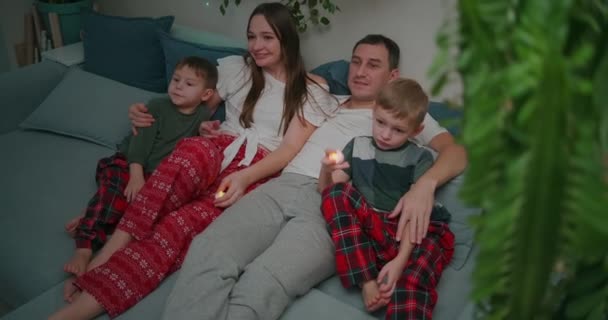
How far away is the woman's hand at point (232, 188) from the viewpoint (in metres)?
1.85

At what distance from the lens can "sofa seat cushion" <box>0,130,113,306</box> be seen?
5.66 ft

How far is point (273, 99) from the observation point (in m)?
2.13

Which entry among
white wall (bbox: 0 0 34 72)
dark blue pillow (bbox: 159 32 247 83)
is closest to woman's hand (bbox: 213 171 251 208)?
dark blue pillow (bbox: 159 32 247 83)

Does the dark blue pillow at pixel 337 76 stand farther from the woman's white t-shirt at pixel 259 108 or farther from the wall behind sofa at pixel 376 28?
the wall behind sofa at pixel 376 28

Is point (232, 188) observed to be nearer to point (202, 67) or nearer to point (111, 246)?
point (111, 246)

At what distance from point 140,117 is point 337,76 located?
0.82 meters

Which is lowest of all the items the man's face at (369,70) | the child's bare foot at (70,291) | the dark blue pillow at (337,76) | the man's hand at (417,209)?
the child's bare foot at (70,291)

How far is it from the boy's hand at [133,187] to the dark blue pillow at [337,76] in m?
0.85

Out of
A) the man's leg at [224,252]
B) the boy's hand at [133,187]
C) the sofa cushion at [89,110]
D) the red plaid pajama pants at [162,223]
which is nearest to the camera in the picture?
the man's leg at [224,252]

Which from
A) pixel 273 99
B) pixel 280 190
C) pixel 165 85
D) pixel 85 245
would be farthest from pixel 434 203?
pixel 165 85

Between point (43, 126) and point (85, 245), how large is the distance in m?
0.93

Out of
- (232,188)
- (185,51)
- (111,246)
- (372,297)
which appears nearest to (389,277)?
(372,297)

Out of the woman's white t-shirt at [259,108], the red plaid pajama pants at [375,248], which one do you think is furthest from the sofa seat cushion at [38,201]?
the red plaid pajama pants at [375,248]

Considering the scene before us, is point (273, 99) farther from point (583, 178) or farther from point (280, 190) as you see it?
point (583, 178)
